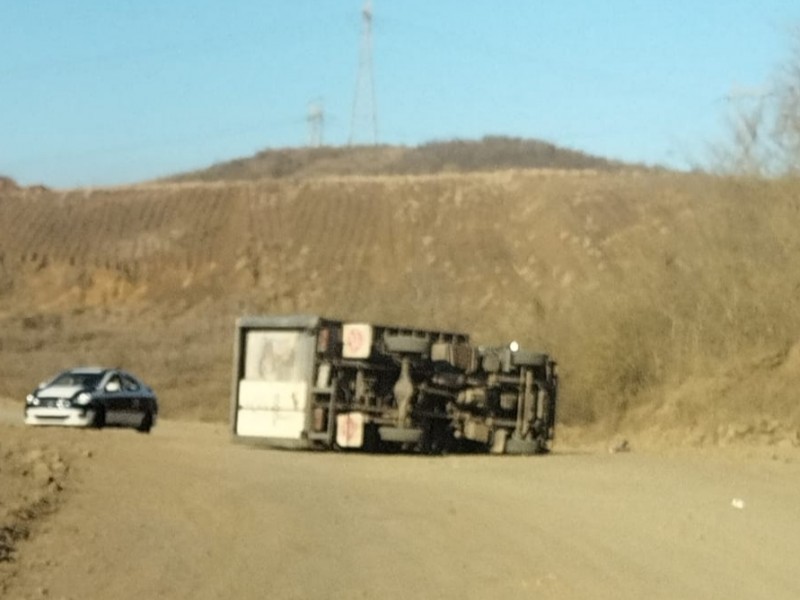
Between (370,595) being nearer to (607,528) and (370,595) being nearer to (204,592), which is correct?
(204,592)

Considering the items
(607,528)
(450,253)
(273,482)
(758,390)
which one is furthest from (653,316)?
(450,253)

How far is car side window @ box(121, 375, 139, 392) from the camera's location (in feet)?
110

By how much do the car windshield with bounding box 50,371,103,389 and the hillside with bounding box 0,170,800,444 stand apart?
12.4 meters

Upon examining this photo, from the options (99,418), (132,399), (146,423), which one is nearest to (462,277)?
(146,423)

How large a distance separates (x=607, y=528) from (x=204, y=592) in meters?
5.67

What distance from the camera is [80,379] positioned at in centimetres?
3309

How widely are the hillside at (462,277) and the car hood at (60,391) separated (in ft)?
41.7

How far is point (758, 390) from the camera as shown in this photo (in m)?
31.0

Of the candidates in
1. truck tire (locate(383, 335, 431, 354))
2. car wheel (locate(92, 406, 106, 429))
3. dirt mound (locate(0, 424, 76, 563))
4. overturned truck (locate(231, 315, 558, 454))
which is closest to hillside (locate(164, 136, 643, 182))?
car wheel (locate(92, 406, 106, 429))

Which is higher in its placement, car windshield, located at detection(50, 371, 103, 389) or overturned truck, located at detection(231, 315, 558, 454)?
overturned truck, located at detection(231, 315, 558, 454)

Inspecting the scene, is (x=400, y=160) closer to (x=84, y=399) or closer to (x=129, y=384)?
(x=129, y=384)

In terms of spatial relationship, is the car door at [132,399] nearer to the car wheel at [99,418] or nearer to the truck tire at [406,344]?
the car wheel at [99,418]

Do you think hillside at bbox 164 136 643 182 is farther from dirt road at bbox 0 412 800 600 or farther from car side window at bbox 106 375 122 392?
dirt road at bbox 0 412 800 600

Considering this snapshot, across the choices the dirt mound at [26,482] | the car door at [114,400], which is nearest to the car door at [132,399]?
the car door at [114,400]
